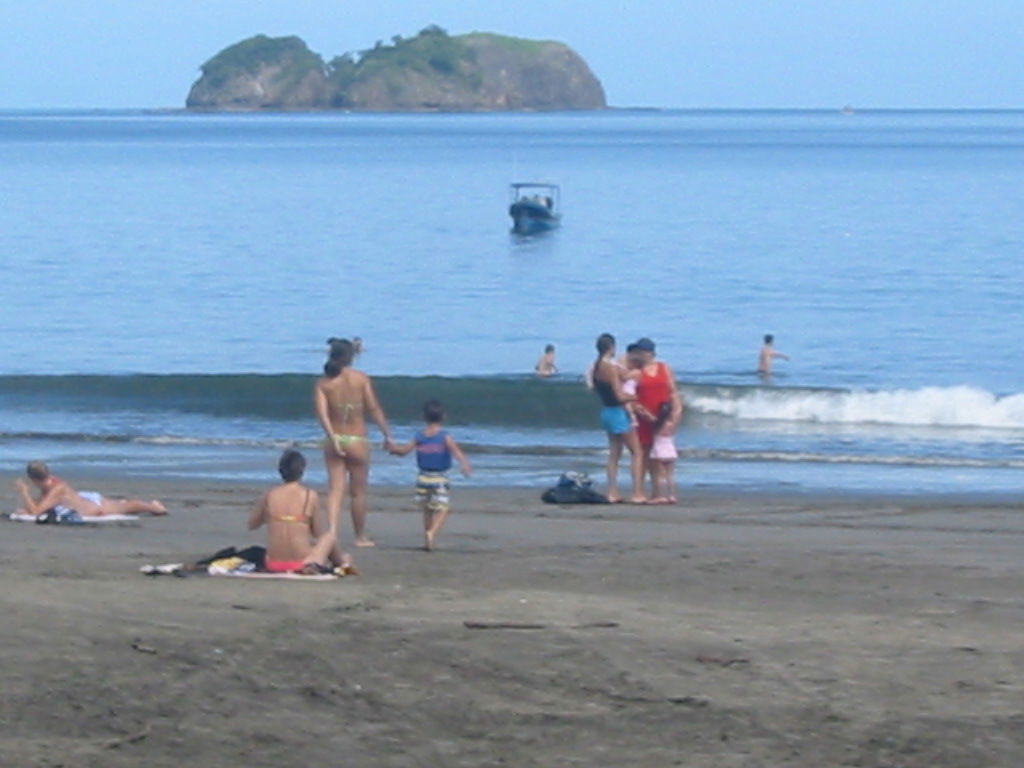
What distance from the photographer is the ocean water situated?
22688 millimetres

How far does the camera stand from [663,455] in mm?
15773

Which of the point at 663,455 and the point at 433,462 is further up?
the point at 433,462

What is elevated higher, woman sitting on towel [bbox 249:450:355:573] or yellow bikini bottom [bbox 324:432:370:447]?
yellow bikini bottom [bbox 324:432:370:447]

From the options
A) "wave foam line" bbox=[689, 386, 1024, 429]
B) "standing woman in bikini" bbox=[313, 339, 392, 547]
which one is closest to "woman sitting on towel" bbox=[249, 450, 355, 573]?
"standing woman in bikini" bbox=[313, 339, 392, 547]

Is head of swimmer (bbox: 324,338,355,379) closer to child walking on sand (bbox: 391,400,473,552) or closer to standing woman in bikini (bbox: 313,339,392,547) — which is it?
standing woman in bikini (bbox: 313,339,392,547)

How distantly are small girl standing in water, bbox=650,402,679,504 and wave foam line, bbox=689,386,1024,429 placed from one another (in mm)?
9943

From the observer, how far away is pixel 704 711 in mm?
8016

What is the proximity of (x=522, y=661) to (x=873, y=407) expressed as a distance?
18.7 metres

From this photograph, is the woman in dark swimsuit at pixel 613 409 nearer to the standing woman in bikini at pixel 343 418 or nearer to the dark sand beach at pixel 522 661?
the dark sand beach at pixel 522 661

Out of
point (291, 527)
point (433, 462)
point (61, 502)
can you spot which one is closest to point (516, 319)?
point (61, 502)

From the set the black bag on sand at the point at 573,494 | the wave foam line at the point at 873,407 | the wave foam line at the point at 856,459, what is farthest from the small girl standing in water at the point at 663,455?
the wave foam line at the point at 873,407

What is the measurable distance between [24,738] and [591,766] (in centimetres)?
241

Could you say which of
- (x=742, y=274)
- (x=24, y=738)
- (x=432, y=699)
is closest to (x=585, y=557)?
(x=432, y=699)

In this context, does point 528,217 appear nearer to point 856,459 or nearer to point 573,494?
point 856,459
